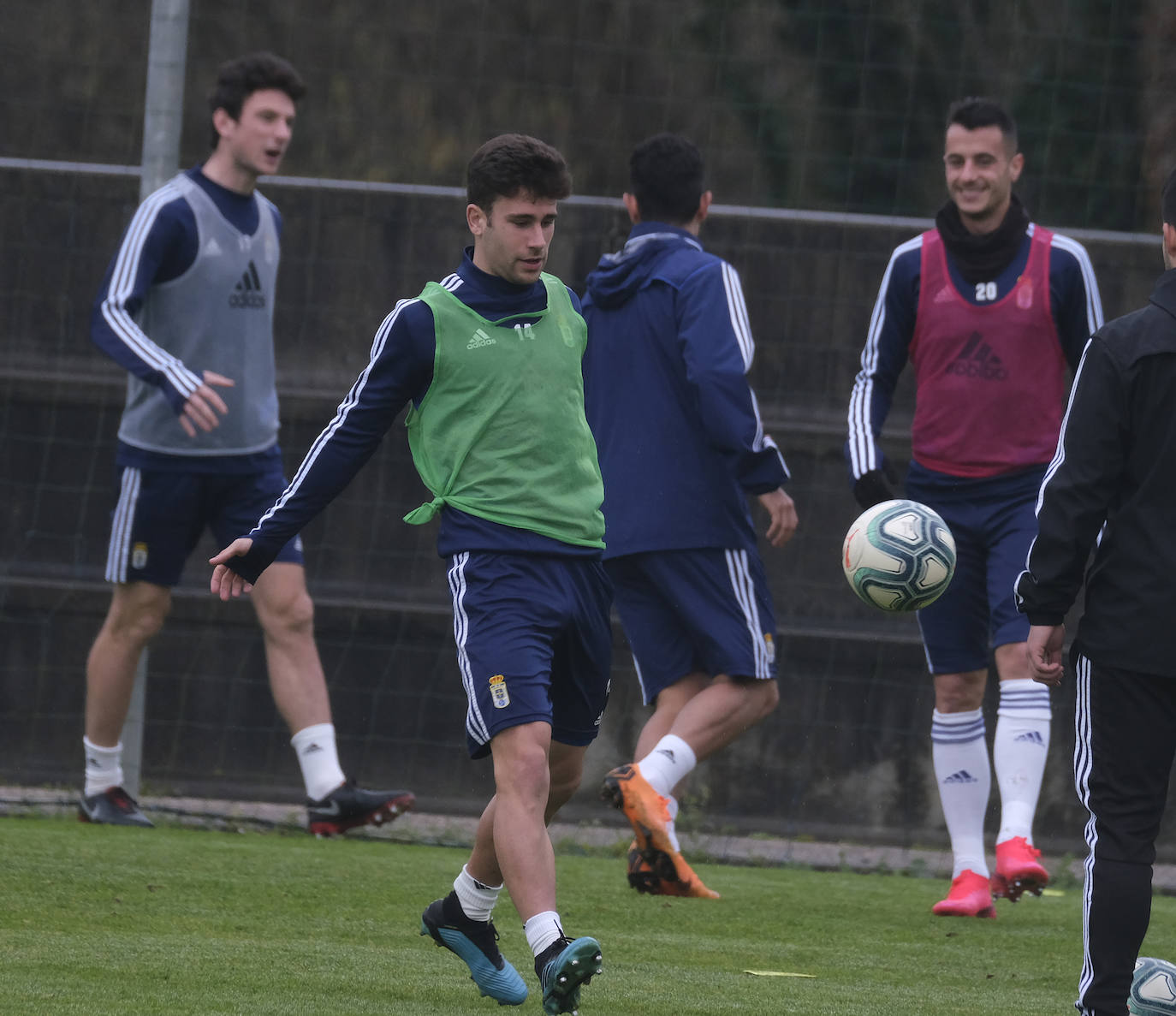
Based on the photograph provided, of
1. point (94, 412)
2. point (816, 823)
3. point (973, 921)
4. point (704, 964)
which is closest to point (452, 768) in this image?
point (816, 823)

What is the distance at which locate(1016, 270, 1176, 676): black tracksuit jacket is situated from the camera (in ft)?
12.8

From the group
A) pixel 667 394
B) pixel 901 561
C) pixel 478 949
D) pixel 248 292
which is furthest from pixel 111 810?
pixel 901 561

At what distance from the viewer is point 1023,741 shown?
19.9ft

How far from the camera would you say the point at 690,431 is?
645cm

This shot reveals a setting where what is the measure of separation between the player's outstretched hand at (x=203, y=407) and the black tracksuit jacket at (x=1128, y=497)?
3041mm

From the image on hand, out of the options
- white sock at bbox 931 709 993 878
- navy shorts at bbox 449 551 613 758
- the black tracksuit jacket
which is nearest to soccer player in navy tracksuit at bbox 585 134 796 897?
white sock at bbox 931 709 993 878

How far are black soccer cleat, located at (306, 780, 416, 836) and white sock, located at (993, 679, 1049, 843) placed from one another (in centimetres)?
205

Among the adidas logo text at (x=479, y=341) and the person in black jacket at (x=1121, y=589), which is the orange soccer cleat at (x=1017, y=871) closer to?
the person in black jacket at (x=1121, y=589)

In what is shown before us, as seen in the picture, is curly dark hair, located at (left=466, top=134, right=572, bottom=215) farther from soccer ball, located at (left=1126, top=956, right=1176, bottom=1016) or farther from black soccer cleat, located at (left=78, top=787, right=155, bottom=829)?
black soccer cleat, located at (left=78, top=787, right=155, bottom=829)

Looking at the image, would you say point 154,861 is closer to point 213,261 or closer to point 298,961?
point 298,961

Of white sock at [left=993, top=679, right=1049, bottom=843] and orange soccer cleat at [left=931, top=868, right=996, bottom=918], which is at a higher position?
white sock at [left=993, top=679, right=1049, bottom=843]

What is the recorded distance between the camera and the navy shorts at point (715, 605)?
6.31 meters

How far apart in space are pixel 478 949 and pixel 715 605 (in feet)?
6.99

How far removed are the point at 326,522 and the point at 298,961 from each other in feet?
12.5
